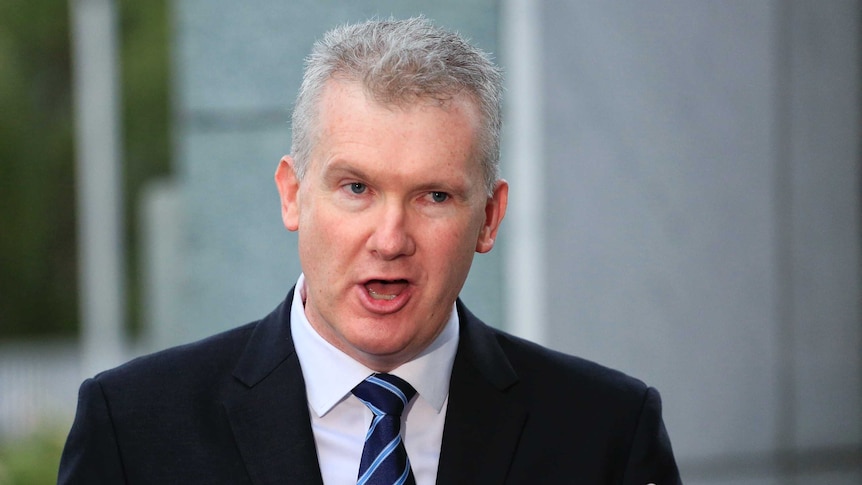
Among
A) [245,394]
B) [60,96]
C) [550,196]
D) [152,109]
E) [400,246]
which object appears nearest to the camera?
[400,246]

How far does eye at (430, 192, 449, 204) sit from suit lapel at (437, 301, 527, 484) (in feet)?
1.28

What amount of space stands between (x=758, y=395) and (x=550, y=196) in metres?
1.07

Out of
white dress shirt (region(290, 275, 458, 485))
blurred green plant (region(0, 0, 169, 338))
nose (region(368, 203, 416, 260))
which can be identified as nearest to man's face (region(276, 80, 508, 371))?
nose (region(368, 203, 416, 260))

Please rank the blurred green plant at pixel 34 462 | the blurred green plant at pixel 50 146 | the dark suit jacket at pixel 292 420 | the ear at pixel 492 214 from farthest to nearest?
the blurred green plant at pixel 50 146, the blurred green plant at pixel 34 462, the ear at pixel 492 214, the dark suit jacket at pixel 292 420

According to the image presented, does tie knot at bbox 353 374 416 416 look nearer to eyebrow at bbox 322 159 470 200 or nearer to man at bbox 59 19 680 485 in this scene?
man at bbox 59 19 680 485

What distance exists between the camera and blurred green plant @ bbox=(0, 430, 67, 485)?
22.7 ft

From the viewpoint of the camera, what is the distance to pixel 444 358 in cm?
234

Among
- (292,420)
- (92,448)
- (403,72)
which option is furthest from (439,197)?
(92,448)

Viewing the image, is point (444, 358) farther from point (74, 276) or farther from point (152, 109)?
point (74, 276)

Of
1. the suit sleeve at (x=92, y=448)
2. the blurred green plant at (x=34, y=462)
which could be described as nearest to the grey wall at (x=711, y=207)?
the suit sleeve at (x=92, y=448)

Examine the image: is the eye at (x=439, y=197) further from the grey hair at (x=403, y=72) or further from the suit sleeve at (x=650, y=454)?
the suit sleeve at (x=650, y=454)

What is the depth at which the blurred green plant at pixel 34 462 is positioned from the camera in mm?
6914

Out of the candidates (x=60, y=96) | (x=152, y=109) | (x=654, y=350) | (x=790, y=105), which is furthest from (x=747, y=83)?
(x=60, y=96)

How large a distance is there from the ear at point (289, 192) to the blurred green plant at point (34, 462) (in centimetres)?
511
